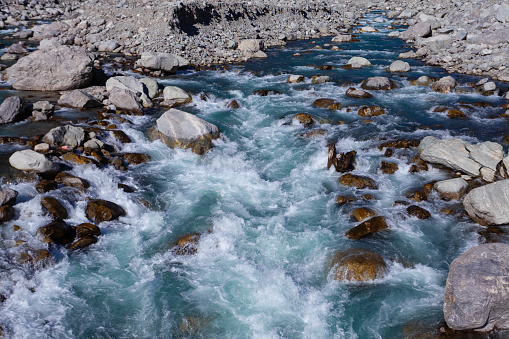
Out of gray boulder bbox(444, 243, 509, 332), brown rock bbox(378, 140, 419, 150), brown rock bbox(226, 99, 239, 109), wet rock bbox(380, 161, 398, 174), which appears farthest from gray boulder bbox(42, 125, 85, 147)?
gray boulder bbox(444, 243, 509, 332)

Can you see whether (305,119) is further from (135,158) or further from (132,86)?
(132,86)

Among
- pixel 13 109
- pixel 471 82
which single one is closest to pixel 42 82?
pixel 13 109

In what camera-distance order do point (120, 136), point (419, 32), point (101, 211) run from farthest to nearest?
1. point (419, 32)
2. point (120, 136)
3. point (101, 211)

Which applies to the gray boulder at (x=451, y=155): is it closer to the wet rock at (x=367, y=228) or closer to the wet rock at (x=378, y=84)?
the wet rock at (x=367, y=228)

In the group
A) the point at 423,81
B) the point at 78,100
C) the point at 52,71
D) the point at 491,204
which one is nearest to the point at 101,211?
the point at 78,100

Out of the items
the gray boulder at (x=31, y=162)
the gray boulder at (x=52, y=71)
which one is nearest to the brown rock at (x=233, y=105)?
the gray boulder at (x=52, y=71)

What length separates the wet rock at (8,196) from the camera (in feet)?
29.0

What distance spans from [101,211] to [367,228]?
6.95 metres

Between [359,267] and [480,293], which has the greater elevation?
[480,293]

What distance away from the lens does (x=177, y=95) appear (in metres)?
17.0

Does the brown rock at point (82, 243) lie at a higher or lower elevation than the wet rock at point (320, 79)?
higher

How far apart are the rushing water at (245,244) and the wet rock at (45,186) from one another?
263 millimetres

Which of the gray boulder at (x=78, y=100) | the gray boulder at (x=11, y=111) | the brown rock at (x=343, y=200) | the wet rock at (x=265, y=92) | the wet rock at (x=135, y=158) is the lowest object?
the brown rock at (x=343, y=200)

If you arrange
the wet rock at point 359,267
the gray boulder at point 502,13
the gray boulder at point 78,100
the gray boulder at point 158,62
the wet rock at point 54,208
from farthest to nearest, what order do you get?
the gray boulder at point 502,13 → the gray boulder at point 158,62 → the gray boulder at point 78,100 → the wet rock at point 54,208 → the wet rock at point 359,267
